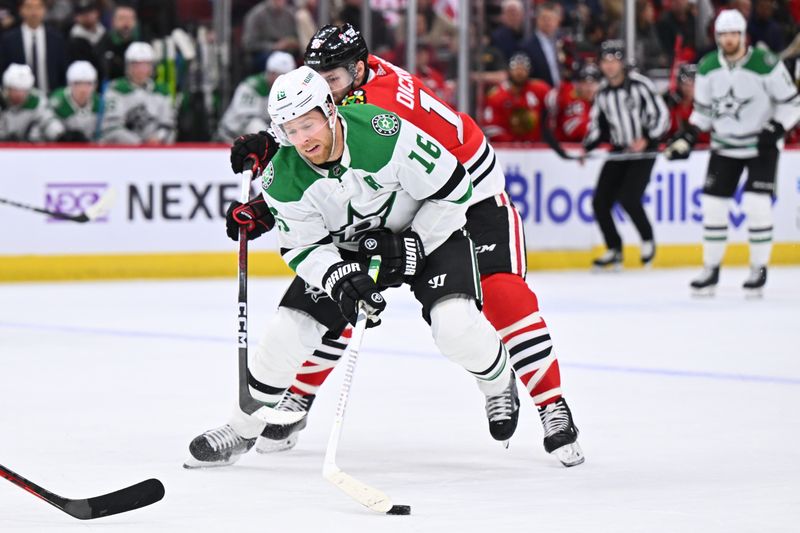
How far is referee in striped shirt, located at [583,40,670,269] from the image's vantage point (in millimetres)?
10180

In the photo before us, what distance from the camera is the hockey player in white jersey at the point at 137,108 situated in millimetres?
9953

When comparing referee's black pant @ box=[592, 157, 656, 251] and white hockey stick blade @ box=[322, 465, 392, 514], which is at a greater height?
white hockey stick blade @ box=[322, 465, 392, 514]

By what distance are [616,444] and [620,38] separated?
7.21m

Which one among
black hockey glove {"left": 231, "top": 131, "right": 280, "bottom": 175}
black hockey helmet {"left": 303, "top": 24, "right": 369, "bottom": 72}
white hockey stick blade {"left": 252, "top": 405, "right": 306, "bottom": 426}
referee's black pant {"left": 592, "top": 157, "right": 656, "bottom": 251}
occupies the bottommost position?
referee's black pant {"left": 592, "top": 157, "right": 656, "bottom": 251}

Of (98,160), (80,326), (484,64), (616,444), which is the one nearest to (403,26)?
(484,64)

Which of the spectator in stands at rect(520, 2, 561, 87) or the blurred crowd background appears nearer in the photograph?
the blurred crowd background

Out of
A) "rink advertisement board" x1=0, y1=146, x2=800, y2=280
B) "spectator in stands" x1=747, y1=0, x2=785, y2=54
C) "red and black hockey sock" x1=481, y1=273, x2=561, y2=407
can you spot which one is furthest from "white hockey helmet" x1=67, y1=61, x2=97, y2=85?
"red and black hockey sock" x1=481, y1=273, x2=561, y2=407

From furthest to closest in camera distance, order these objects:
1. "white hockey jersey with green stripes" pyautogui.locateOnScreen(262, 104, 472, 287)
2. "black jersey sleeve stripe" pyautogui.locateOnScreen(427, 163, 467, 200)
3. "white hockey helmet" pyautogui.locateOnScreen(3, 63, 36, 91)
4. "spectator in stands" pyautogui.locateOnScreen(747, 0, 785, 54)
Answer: "spectator in stands" pyautogui.locateOnScreen(747, 0, 785, 54) → "white hockey helmet" pyautogui.locateOnScreen(3, 63, 36, 91) → "black jersey sleeve stripe" pyautogui.locateOnScreen(427, 163, 467, 200) → "white hockey jersey with green stripes" pyautogui.locateOnScreen(262, 104, 472, 287)

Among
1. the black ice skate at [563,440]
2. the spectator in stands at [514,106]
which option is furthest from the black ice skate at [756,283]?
the black ice skate at [563,440]

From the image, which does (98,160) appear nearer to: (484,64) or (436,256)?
(484,64)

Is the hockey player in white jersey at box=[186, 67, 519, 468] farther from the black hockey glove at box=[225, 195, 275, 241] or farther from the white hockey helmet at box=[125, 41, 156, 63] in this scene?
the white hockey helmet at box=[125, 41, 156, 63]

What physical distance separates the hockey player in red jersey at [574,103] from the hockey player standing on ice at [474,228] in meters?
6.75

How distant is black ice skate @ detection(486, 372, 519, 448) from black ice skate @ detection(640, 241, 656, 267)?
6.43 m

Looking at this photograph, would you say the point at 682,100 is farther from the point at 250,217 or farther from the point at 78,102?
the point at 250,217
